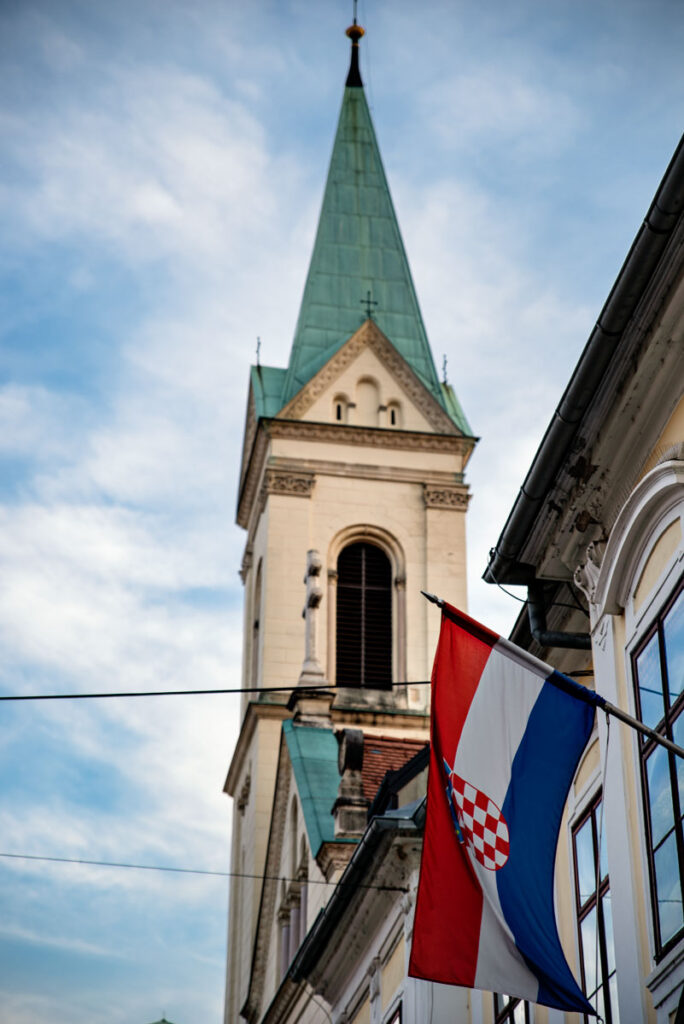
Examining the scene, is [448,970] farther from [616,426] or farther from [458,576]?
[458,576]

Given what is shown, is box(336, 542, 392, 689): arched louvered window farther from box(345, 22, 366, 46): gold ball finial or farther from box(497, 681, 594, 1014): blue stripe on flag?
box(497, 681, 594, 1014): blue stripe on flag

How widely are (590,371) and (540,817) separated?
3.36 meters

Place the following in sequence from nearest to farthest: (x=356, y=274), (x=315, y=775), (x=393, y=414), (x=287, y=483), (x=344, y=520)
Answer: (x=315, y=775) → (x=344, y=520) → (x=287, y=483) → (x=393, y=414) → (x=356, y=274)

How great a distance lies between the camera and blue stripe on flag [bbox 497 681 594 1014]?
10633mm

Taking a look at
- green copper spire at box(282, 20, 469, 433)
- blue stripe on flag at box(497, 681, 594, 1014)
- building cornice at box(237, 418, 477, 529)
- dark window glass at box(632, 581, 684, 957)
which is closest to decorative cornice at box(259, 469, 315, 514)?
building cornice at box(237, 418, 477, 529)

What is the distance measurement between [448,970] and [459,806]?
3.35ft

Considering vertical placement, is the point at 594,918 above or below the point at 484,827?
above

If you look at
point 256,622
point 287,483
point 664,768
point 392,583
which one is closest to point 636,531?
point 664,768

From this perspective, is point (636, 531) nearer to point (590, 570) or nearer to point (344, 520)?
point (590, 570)

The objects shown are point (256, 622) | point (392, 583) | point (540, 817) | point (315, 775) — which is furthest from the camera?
point (256, 622)

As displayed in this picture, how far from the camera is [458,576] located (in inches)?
1817

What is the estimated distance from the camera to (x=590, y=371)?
41.3ft

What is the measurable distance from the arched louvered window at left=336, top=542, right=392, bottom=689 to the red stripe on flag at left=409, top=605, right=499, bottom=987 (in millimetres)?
31430

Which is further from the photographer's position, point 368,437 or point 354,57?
point 354,57
